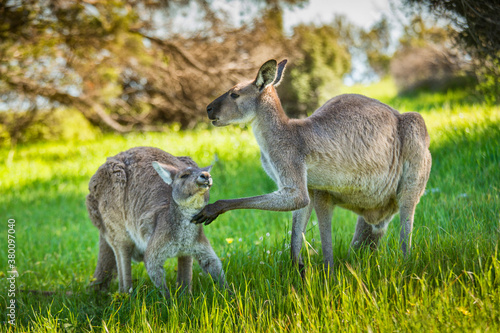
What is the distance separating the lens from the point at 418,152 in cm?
418

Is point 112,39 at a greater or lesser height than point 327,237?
greater

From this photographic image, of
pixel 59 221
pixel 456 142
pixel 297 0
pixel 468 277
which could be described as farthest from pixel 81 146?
pixel 468 277

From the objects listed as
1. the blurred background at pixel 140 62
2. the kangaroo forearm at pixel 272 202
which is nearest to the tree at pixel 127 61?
the blurred background at pixel 140 62

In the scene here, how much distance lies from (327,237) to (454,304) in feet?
4.41

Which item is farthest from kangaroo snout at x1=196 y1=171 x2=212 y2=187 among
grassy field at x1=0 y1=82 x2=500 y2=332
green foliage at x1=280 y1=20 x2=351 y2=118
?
green foliage at x1=280 y1=20 x2=351 y2=118

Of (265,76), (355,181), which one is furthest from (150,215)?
(355,181)

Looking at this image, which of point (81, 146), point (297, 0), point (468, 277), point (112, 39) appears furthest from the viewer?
point (81, 146)

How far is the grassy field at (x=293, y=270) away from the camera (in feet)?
10.8

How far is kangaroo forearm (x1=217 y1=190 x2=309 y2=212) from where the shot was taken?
11.8 ft

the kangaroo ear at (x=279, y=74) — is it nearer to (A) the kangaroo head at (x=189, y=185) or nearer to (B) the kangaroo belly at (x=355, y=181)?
(B) the kangaroo belly at (x=355, y=181)

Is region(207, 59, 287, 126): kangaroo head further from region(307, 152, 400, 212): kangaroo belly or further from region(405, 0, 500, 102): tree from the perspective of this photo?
region(405, 0, 500, 102): tree

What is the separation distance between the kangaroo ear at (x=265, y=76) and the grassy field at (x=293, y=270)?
1.49 metres

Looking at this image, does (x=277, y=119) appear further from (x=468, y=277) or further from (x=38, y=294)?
(x=38, y=294)

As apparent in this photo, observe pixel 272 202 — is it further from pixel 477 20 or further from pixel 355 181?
pixel 477 20
